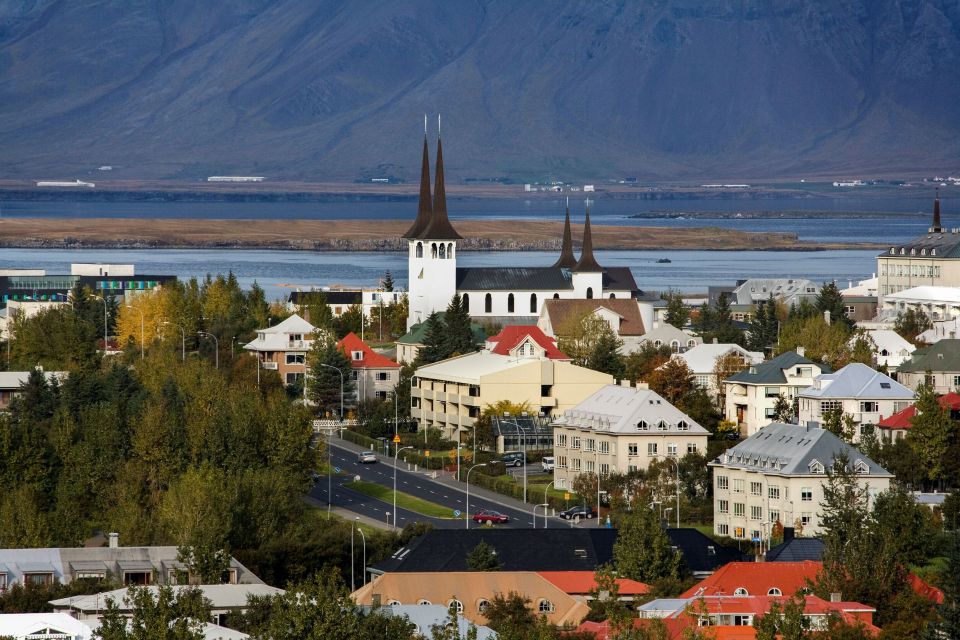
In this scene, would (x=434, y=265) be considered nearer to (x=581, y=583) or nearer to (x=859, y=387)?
(x=859, y=387)

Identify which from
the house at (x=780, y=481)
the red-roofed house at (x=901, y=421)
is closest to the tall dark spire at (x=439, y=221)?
the red-roofed house at (x=901, y=421)

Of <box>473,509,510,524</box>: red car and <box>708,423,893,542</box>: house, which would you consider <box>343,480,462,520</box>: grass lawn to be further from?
<box>708,423,893,542</box>: house

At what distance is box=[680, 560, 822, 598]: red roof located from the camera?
4791 centimetres

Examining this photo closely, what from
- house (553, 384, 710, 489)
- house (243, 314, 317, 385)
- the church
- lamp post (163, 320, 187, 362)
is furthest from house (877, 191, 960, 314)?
house (553, 384, 710, 489)

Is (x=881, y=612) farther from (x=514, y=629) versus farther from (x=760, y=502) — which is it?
(x=760, y=502)

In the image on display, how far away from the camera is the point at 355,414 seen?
93.4m

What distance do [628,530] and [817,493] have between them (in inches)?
536

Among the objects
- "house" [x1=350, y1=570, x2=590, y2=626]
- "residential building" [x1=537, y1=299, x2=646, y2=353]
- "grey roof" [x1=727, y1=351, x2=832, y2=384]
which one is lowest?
"house" [x1=350, y1=570, x2=590, y2=626]

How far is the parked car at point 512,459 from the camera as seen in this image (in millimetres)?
79200

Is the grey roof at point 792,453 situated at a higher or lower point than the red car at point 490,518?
higher

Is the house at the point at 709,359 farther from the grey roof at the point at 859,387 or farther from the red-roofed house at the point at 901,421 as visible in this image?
the red-roofed house at the point at 901,421

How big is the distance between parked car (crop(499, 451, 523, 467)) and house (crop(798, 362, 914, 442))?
942 cm

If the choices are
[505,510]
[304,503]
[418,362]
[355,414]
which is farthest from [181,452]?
[418,362]

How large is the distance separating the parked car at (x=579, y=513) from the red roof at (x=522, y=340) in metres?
28.2
